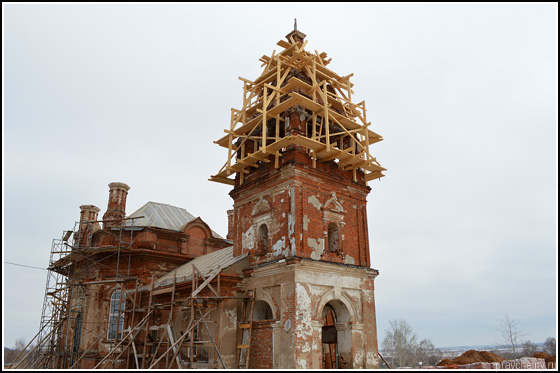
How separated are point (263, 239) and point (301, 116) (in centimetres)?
556

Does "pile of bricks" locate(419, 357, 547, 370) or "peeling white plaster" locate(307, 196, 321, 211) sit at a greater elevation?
"peeling white plaster" locate(307, 196, 321, 211)

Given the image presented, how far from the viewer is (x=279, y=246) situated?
17.3 meters

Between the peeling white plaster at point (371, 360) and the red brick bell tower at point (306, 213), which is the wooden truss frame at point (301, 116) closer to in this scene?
the red brick bell tower at point (306, 213)

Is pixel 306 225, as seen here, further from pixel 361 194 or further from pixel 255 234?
pixel 361 194

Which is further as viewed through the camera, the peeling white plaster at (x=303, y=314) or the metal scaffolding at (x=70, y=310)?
the metal scaffolding at (x=70, y=310)

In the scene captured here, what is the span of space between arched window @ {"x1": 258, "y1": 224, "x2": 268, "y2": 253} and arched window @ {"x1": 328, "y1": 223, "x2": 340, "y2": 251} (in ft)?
8.80

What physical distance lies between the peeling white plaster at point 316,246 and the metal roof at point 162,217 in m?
11.5

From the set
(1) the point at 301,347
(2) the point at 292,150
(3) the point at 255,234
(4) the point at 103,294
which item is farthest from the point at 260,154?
(4) the point at 103,294

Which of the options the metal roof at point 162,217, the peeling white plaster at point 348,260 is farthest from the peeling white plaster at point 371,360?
the metal roof at point 162,217

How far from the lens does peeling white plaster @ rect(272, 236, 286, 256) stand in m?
17.2

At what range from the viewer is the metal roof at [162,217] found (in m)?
26.0

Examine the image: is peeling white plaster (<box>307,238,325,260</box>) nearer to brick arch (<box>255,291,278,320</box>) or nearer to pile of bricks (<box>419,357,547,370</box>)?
brick arch (<box>255,291,278,320</box>)

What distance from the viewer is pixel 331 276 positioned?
1719 centimetres

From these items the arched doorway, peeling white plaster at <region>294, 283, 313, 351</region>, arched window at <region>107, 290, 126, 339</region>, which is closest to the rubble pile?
the arched doorway
